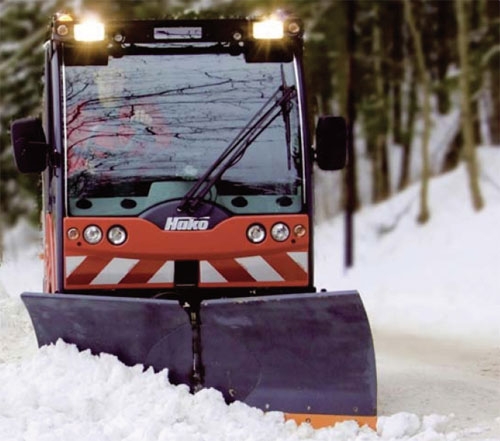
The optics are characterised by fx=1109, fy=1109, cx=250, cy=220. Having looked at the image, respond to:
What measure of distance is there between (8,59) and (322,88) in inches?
405

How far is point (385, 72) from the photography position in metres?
30.2

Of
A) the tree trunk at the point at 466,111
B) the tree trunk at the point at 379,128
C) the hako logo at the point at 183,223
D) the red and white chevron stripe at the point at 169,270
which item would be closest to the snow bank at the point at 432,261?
the tree trunk at the point at 466,111

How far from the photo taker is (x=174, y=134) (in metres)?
7.61

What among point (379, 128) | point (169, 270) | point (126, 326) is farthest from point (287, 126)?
point (379, 128)

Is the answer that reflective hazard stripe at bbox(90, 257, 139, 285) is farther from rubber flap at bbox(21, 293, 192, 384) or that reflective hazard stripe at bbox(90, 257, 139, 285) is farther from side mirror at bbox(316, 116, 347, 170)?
side mirror at bbox(316, 116, 347, 170)

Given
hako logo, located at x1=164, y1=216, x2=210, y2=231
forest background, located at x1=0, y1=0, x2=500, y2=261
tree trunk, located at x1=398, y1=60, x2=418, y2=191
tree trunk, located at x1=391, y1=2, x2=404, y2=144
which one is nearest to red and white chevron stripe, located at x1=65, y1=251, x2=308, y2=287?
hako logo, located at x1=164, y1=216, x2=210, y2=231

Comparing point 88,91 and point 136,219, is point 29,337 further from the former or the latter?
point 88,91

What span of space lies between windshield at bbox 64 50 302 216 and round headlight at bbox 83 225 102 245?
114 millimetres

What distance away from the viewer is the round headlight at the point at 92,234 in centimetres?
730

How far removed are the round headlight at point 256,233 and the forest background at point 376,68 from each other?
1134cm

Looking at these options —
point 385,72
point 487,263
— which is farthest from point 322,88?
point 487,263

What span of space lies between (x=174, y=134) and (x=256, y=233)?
2.95 ft

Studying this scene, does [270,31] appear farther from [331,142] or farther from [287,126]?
[331,142]

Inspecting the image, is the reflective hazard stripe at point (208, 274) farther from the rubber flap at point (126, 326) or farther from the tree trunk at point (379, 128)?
the tree trunk at point (379, 128)
